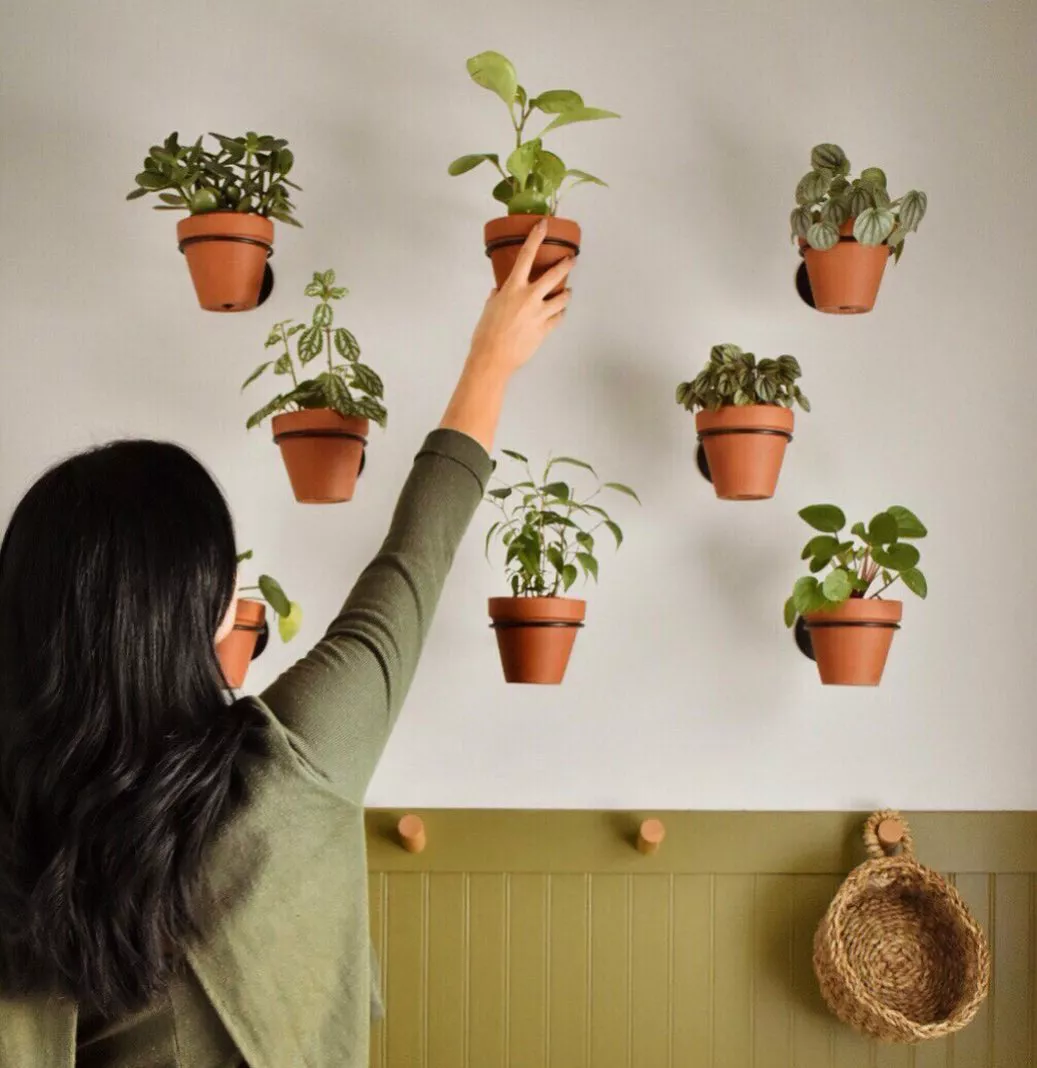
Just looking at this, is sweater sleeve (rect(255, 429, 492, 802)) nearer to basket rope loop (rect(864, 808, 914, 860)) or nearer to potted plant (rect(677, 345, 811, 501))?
potted plant (rect(677, 345, 811, 501))

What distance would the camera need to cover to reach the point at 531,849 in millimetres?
2514

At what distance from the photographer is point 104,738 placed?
111cm

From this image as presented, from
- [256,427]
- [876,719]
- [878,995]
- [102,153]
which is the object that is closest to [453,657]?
[256,427]

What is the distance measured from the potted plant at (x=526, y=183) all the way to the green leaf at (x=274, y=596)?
0.67 m

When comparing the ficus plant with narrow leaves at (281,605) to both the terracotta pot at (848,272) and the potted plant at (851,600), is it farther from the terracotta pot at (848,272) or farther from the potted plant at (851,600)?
the terracotta pot at (848,272)

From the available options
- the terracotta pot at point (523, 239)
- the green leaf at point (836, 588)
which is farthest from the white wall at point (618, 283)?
the terracotta pot at point (523, 239)

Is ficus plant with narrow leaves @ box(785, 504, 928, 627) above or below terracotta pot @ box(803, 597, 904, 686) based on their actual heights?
above

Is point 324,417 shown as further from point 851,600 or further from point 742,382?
point 851,600

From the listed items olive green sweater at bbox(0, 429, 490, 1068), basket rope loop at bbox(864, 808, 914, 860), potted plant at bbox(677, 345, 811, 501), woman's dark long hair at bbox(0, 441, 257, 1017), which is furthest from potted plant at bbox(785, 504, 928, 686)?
woman's dark long hair at bbox(0, 441, 257, 1017)

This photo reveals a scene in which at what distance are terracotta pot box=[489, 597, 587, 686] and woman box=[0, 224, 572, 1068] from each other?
3.95 feet

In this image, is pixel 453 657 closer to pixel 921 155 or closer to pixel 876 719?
pixel 876 719

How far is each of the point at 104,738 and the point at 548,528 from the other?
5.14 feet

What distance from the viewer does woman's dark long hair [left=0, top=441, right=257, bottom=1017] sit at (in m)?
1.09

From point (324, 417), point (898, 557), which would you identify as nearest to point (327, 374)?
point (324, 417)
